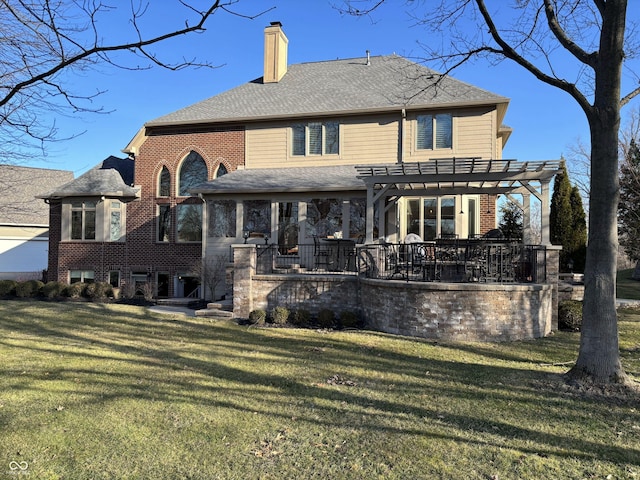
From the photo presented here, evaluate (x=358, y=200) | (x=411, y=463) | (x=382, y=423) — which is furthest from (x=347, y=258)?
(x=411, y=463)

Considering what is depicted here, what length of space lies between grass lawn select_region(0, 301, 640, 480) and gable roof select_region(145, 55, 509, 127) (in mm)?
9562

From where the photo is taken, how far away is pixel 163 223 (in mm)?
17234

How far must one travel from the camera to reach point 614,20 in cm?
563

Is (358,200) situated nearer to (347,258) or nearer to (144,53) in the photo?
(347,258)

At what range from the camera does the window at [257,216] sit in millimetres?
14773

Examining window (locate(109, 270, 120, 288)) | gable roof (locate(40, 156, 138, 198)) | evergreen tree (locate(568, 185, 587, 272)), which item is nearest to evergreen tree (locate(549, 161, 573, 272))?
evergreen tree (locate(568, 185, 587, 272))

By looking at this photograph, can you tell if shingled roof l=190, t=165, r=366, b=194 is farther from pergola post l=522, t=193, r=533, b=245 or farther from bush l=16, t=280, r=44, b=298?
bush l=16, t=280, r=44, b=298

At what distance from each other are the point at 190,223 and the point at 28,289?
19.0 feet

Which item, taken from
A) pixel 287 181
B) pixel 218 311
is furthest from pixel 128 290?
pixel 287 181

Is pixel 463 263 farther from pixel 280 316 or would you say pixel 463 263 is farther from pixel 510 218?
pixel 510 218

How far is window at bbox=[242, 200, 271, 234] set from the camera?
14773mm

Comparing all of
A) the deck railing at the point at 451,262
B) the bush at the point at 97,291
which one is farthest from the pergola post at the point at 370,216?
the bush at the point at 97,291

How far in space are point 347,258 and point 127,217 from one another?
9.88 meters

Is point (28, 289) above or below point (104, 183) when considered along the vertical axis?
below
